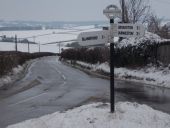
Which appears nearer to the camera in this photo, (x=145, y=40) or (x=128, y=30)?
(x=128, y=30)

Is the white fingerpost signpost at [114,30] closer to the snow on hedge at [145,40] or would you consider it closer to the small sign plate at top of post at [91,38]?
the small sign plate at top of post at [91,38]

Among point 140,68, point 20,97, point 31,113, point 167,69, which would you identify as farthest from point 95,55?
point 31,113

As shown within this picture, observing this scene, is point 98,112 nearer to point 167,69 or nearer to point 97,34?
point 97,34

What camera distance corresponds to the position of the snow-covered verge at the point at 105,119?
10.8 metres

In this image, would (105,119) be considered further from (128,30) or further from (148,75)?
(148,75)

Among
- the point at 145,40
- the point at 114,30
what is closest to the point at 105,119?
the point at 114,30

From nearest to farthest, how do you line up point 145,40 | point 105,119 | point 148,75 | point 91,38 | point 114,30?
point 105,119 < point 114,30 < point 91,38 < point 148,75 < point 145,40

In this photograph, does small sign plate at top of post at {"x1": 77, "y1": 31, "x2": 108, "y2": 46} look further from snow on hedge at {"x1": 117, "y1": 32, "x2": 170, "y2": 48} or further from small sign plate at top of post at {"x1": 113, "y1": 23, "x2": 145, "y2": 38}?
snow on hedge at {"x1": 117, "y1": 32, "x2": 170, "y2": 48}

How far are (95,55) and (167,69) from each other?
2406cm

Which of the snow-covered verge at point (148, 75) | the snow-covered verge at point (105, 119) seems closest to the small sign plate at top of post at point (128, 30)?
the snow-covered verge at point (105, 119)

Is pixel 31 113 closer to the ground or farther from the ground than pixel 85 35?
closer to the ground

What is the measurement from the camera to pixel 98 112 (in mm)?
11836

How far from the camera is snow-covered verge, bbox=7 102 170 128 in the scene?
10.8m

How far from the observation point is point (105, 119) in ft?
36.3
